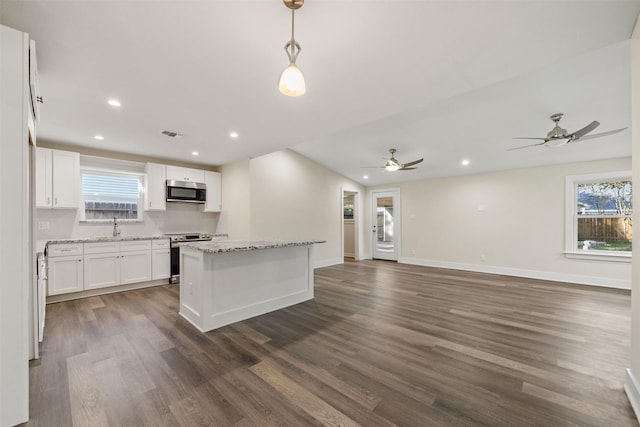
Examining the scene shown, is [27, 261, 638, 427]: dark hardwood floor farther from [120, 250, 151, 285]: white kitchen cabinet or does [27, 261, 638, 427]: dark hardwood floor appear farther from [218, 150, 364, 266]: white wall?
[218, 150, 364, 266]: white wall

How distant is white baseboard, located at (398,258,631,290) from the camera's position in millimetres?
4582

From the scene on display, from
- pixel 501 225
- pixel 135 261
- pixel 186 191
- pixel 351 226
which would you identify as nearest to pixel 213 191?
pixel 186 191

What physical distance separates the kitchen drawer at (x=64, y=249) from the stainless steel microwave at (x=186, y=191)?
1541mm

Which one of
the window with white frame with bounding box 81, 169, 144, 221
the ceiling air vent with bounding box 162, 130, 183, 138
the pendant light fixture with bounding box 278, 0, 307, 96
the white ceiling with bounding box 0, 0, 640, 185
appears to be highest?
the white ceiling with bounding box 0, 0, 640, 185

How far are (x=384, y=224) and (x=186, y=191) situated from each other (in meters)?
5.52

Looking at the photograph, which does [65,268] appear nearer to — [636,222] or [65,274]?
[65,274]

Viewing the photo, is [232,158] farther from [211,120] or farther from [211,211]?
[211,120]

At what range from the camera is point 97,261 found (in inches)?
157

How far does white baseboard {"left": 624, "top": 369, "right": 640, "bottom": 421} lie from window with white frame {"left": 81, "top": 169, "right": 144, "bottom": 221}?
21.1ft

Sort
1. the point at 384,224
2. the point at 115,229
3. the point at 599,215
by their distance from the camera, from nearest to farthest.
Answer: the point at 115,229 → the point at 599,215 → the point at 384,224

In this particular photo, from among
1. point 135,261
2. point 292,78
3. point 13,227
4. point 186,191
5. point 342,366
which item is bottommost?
point 342,366

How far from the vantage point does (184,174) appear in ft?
17.1

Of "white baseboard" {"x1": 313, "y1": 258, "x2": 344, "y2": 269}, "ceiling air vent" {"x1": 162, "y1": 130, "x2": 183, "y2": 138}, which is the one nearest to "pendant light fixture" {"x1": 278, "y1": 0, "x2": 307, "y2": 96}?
"ceiling air vent" {"x1": 162, "y1": 130, "x2": 183, "y2": 138}

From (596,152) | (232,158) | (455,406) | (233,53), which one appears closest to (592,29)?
(233,53)
